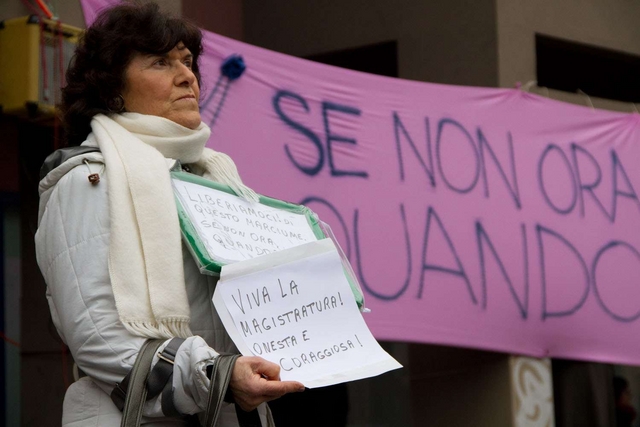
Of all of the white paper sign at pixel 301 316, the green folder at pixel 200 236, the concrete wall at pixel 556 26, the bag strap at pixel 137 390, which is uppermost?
the concrete wall at pixel 556 26

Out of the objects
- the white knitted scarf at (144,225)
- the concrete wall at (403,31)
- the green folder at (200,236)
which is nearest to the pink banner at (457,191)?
the concrete wall at (403,31)

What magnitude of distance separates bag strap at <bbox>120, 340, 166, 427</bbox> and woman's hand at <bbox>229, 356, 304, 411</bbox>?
0.56 feet

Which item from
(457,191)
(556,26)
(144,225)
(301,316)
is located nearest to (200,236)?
(144,225)

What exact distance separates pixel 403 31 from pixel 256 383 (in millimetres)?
4277

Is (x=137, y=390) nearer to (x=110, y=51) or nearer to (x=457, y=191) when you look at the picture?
(x=110, y=51)

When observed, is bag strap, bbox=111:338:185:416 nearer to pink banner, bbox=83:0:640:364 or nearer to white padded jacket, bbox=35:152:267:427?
white padded jacket, bbox=35:152:267:427

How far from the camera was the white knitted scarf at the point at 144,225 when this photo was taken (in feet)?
6.87

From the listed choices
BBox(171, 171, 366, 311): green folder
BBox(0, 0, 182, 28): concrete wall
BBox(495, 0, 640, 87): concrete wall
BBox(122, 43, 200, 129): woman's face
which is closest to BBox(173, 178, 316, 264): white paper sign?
BBox(171, 171, 366, 311): green folder

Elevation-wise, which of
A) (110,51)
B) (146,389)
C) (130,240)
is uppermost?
(110,51)

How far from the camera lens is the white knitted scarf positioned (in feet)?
6.87

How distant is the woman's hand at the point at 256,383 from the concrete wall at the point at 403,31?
12.5 ft

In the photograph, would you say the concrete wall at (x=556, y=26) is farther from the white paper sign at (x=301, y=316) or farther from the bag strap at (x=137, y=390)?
the bag strap at (x=137, y=390)

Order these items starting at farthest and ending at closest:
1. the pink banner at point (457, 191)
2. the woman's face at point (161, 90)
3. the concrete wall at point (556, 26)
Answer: the concrete wall at point (556, 26), the pink banner at point (457, 191), the woman's face at point (161, 90)

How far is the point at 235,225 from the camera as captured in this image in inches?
92.5
